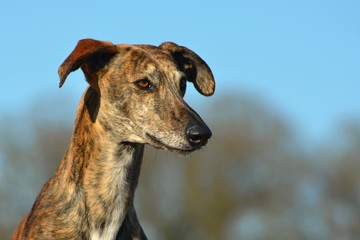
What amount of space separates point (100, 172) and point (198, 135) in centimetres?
92

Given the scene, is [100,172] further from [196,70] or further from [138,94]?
[196,70]

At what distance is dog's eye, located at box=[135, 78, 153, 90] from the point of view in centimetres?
798

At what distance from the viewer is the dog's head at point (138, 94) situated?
7.70 metres

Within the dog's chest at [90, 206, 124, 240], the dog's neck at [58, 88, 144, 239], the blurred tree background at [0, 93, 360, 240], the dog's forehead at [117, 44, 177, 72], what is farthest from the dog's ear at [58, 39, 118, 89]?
the blurred tree background at [0, 93, 360, 240]

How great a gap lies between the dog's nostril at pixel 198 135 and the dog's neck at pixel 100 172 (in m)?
0.66

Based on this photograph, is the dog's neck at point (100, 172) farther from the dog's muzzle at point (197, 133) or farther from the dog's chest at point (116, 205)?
the dog's muzzle at point (197, 133)

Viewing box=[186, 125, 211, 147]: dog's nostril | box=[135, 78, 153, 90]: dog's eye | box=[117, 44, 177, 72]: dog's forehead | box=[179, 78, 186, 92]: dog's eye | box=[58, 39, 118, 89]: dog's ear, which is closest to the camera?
box=[186, 125, 211, 147]: dog's nostril

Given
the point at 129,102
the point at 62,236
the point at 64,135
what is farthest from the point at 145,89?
the point at 64,135

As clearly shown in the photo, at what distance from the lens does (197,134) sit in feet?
24.8

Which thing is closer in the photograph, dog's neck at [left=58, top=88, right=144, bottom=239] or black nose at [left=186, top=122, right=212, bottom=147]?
black nose at [left=186, top=122, right=212, bottom=147]

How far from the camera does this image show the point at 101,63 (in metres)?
8.22

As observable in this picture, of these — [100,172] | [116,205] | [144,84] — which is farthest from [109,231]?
[144,84]

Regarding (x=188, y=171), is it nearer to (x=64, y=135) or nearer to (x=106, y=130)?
(x=64, y=135)

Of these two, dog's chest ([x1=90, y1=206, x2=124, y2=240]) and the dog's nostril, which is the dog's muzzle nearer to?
the dog's nostril
